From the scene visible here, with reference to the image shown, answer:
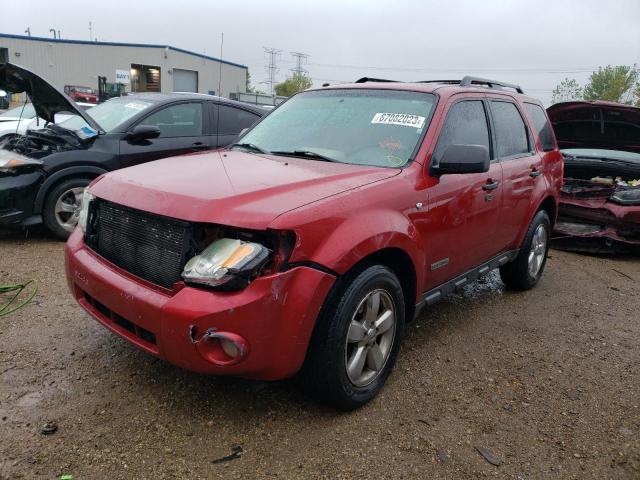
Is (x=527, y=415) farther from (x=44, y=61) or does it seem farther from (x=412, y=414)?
(x=44, y=61)

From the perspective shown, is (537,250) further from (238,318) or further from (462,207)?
(238,318)

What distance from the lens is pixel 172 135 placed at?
248 inches

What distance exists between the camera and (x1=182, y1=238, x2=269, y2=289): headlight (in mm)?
2232

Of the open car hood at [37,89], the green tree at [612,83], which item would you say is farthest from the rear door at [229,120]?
the green tree at [612,83]

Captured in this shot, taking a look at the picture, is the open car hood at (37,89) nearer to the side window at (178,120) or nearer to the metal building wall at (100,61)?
the side window at (178,120)

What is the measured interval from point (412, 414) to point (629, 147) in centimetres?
651

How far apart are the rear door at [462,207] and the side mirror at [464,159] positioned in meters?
0.15

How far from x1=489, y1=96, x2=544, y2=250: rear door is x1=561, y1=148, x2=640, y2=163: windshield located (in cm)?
340

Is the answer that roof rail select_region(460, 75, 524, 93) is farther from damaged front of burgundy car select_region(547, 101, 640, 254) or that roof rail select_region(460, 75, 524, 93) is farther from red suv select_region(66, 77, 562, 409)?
damaged front of burgundy car select_region(547, 101, 640, 254)

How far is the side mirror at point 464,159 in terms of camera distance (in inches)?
118

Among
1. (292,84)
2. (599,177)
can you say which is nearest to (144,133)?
(599,177)

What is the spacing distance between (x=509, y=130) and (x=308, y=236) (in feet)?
8.78

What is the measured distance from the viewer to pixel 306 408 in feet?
9.16

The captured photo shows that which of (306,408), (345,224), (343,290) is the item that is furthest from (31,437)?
(345,224)
